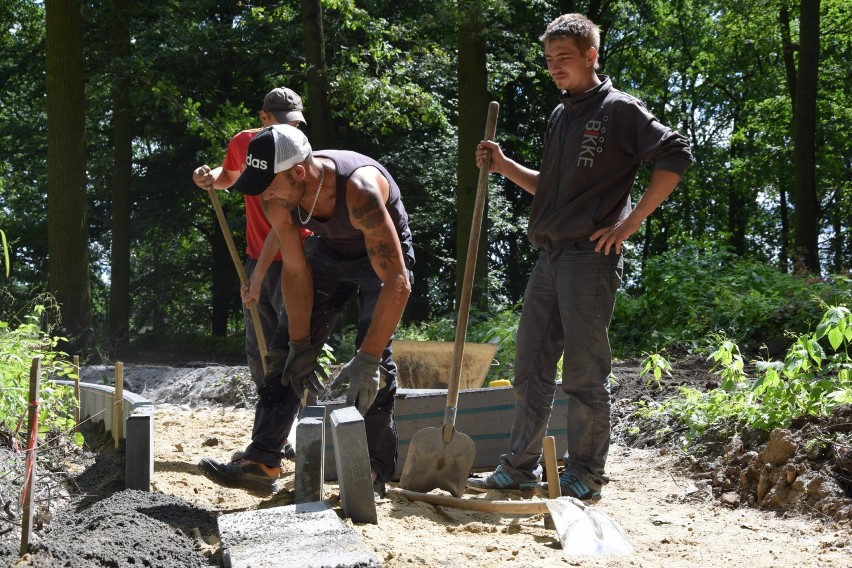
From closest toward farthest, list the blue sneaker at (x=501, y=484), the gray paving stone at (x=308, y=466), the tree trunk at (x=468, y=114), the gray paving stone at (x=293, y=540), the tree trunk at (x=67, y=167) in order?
1. the gray paving stone at (x=293, y=540)
2. the gray paving stone at (x=308, y=466)
3. the blue sneaker at (x=501, y=484)
4. the tree trunk at (x=67, y=167)
5. the tree trunk at (x=468, y=114)

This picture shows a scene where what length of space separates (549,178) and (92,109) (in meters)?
15.0

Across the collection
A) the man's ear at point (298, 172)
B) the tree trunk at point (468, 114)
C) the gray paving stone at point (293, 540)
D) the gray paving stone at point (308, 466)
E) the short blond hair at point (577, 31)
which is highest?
the tree trunk at point (468, 114)

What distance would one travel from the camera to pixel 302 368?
408 cm

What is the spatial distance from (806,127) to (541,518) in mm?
11579

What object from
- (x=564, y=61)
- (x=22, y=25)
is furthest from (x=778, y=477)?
(x=22, y=25)

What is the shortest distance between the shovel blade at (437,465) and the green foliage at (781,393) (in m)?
1.61

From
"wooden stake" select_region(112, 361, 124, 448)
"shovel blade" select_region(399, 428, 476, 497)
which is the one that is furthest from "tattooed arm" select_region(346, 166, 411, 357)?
"wooden stake" select_region(112, 361, 124, 448)

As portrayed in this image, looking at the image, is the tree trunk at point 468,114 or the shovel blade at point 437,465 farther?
the tree trunk at point 468,114

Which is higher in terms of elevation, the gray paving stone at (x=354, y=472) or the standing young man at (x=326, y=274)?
the standing young man at (x=326, y=274)

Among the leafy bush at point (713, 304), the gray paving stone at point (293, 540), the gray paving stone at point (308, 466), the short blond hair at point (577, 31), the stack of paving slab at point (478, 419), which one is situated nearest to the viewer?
the gray paving stone at point (293, 540)

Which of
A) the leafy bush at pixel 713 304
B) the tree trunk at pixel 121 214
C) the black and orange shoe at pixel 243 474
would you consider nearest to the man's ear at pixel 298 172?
the black and orange shoe at pixel 243 474

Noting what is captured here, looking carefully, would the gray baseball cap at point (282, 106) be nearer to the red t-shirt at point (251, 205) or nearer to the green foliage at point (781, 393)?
the red t-shirt at point (251, 205)

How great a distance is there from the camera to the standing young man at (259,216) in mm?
4980

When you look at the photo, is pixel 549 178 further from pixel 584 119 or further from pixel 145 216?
pixel 145 216
